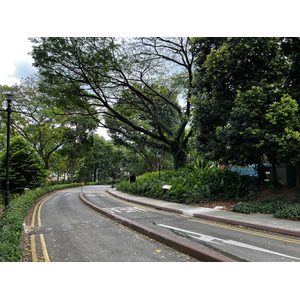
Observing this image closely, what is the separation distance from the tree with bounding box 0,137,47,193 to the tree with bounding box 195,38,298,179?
1586 centimetres

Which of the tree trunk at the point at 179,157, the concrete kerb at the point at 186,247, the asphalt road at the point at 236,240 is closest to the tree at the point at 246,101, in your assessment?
the asphalt road at the point at 236,240

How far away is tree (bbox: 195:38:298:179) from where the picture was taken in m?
9.36

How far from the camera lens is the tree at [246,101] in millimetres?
9356

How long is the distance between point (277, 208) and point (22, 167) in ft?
64.8

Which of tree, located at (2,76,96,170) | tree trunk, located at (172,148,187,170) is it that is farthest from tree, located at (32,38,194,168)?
tree, located at (2,76,96,170)

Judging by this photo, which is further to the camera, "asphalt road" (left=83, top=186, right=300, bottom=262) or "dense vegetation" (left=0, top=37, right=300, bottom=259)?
"dense vegetation" (left=0, top=37, right=300, bottom=259)

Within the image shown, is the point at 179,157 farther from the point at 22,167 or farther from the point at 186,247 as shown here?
the point at 186,247

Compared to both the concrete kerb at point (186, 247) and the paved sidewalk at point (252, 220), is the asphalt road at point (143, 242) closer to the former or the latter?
the concrete kerb at point (186, 247)

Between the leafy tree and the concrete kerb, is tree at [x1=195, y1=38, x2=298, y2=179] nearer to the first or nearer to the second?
the concrete kerb

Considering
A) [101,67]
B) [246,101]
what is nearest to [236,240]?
[246,101]

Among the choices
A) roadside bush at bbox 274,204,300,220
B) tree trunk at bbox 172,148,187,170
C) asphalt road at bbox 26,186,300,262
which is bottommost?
asphalt road at bbox 26,186,300,262

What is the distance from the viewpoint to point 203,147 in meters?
13.0

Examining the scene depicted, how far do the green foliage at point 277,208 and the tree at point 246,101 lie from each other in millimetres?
2114

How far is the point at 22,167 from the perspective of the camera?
62.9 feet
